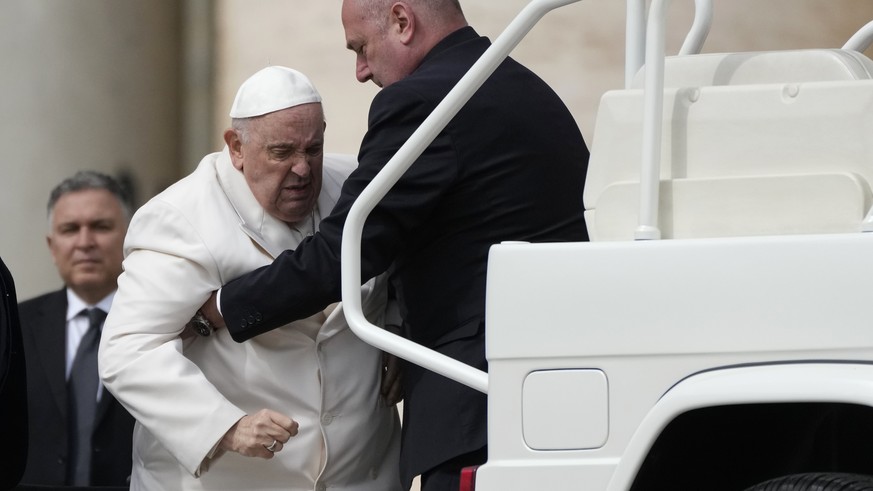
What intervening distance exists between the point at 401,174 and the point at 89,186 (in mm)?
3532

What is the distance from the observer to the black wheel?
2248 mm

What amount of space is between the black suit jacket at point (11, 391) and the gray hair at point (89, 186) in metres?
2.51

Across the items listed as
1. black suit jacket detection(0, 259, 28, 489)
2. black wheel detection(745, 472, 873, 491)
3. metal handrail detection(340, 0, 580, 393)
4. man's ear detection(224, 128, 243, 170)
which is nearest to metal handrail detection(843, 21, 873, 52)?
metal handrail detection(340, 0, 580, 393)

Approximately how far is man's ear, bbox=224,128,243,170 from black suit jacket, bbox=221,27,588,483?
0.42 m

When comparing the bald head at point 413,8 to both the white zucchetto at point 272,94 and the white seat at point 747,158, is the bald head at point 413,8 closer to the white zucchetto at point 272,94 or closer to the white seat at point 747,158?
the white zucchetto at point 272,94

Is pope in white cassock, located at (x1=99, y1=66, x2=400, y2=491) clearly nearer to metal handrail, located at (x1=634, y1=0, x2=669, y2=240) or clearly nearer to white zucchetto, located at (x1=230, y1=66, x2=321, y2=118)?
white zucchetto, located at (x1=230, y1=66, x2=321, y2=118)

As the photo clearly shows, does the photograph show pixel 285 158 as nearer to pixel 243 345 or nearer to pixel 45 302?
pixel 243 345

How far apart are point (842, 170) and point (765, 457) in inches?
24.0

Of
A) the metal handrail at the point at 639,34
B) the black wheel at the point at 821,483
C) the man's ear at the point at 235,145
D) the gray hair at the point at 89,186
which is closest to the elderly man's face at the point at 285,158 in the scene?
the man's ear at the point at 235,145

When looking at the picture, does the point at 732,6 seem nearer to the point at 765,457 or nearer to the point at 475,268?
the point at 475,268

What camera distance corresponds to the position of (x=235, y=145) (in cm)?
358

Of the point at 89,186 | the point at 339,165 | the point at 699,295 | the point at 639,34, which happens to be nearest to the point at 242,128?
the point at 339,165

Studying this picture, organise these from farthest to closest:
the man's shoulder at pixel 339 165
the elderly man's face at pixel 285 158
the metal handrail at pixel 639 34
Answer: the man's shoulder at pixel 339 165
the elderly man's face at pixel 285 158
the metal handrail at pixel 639 34

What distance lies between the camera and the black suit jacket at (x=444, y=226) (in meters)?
3.10
